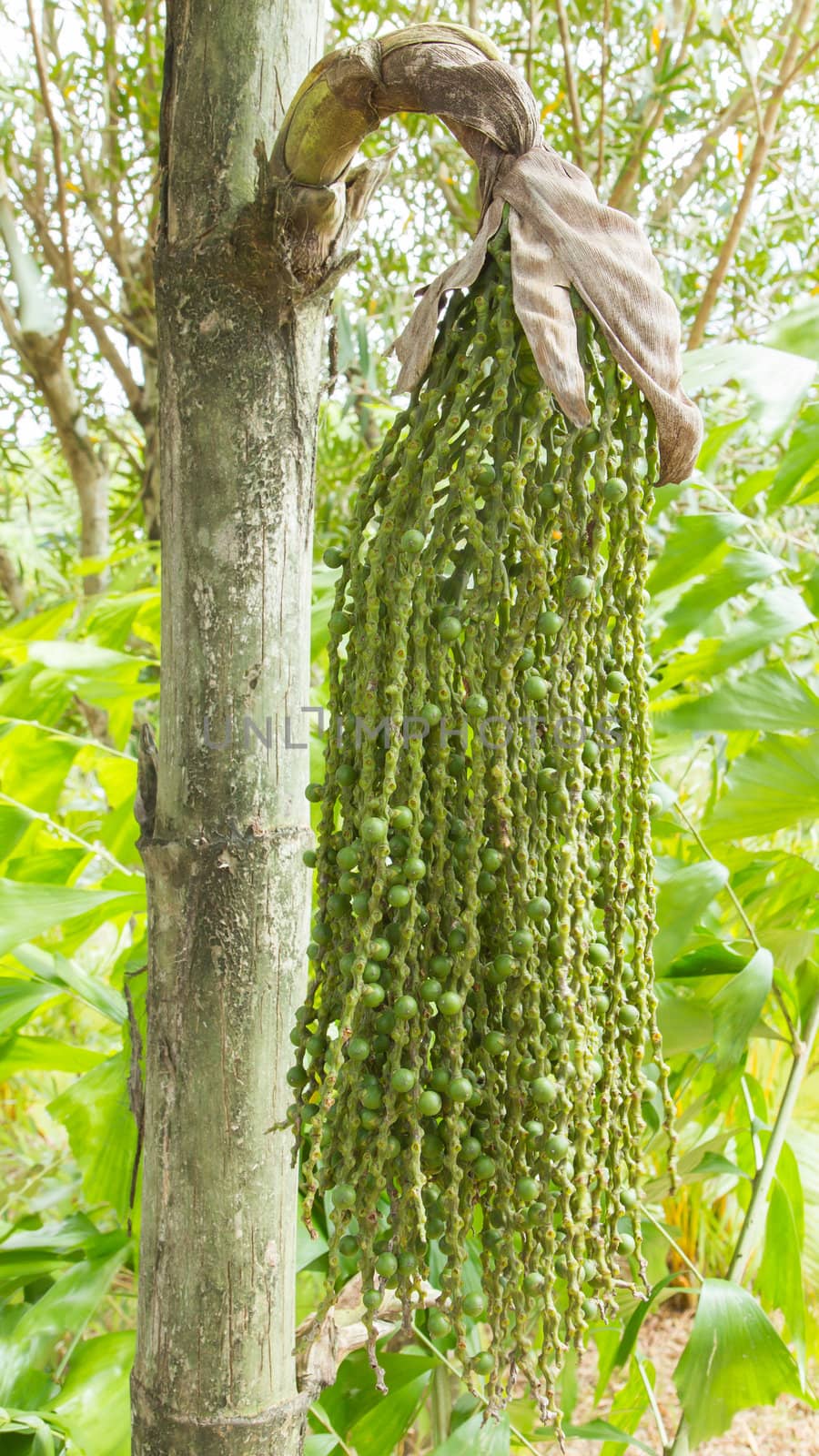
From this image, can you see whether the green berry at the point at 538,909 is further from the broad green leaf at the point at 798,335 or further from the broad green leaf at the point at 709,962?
the broad green leaf at the point at 798,335

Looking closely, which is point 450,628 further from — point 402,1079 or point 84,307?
point 84,307

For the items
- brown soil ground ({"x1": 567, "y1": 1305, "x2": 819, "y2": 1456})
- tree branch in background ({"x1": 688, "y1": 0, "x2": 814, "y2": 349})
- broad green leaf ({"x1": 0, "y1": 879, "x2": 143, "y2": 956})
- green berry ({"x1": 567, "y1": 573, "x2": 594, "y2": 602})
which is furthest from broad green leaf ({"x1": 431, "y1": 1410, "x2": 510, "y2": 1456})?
tree branch in background ({"x1": 688, "y1": 0, "x2": 814, "y2": 349})

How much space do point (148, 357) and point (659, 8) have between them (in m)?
1.14

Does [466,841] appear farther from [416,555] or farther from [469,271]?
[469,271]

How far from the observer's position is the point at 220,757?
25.5 inches

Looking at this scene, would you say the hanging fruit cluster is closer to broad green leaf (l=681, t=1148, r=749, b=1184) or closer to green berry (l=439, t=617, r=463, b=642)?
green berry (l=439, t=617, r=463, b=642)

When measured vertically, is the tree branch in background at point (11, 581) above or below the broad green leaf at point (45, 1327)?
above

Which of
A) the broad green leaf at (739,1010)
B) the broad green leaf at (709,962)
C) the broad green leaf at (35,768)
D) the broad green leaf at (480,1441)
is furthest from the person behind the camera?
the broad green leaf at (35,768)

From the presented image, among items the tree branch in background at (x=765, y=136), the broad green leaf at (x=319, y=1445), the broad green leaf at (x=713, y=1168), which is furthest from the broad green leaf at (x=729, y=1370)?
the tree branch in background at (x=765, y=136)

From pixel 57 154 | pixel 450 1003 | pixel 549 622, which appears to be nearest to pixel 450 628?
pixel 549 622

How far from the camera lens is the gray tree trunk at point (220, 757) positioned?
63 centimetres

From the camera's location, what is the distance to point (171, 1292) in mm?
651

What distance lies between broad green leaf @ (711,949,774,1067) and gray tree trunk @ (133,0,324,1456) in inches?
15.0

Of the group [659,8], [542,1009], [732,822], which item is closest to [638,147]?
[659,8]
